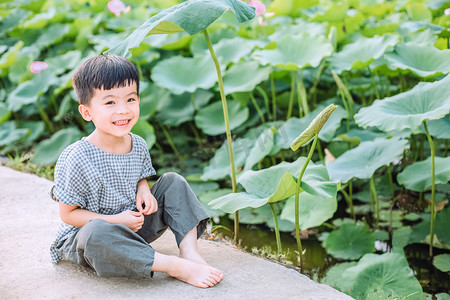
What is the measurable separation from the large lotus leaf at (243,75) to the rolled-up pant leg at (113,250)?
1562 millimetres

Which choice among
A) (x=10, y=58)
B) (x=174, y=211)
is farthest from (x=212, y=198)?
(x=10, y=58)

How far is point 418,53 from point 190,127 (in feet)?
5.64

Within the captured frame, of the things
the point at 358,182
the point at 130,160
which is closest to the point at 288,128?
the point at 358,182

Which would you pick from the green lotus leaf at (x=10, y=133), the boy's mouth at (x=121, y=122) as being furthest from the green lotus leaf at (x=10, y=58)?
the boy's mouth at (x=121, y=122)

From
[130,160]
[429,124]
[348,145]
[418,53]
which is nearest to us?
[130,160]

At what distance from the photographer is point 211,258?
Result: 1.71 m

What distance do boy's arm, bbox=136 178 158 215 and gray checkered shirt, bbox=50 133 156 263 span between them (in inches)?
0.8

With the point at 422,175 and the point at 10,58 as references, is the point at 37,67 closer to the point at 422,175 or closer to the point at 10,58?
the point at 10,58

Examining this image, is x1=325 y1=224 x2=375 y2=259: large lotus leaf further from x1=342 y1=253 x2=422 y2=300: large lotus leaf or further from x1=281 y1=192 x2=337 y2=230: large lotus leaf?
x1=342 y1=253 x2=422 y2=300: large lotus leaf

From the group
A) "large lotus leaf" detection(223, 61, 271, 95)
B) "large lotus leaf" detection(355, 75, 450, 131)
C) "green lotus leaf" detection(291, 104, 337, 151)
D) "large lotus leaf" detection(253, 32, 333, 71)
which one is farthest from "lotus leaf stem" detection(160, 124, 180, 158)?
"green lotus leaf" detection(291, 104, 337, 151)

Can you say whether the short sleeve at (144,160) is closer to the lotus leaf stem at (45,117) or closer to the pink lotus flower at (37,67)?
the pink lotus flower at (37,67)

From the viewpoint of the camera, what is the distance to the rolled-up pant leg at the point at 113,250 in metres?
1.46

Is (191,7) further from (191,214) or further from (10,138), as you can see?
(10,138)

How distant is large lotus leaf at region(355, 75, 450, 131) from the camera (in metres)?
1.87
